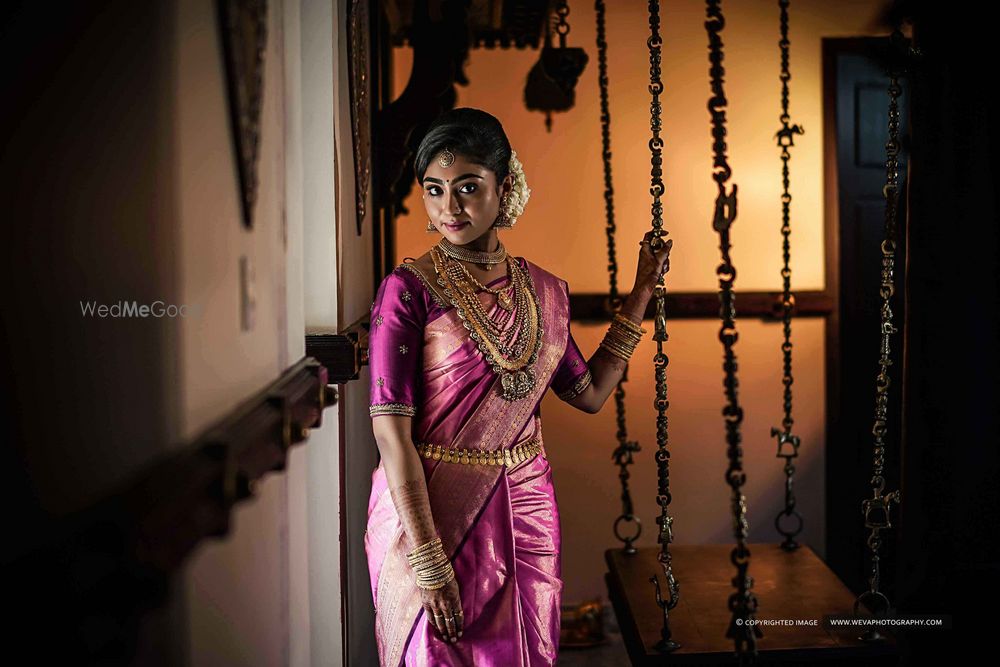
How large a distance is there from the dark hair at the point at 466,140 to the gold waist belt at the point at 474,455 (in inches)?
19.3

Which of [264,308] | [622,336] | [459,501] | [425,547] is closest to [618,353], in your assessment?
[622,336]

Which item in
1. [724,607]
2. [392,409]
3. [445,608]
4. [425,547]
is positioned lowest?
[724,607]

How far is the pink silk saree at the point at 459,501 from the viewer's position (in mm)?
1503

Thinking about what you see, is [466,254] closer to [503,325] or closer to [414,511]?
[503,325]

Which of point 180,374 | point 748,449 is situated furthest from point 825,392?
point 180,374

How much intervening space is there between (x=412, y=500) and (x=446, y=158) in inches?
23.5

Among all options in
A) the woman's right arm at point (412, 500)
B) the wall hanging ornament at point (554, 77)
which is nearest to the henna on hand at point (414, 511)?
the woman's right arm at point (412, 500)

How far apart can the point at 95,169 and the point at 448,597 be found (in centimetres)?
103

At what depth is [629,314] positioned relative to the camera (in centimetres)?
177

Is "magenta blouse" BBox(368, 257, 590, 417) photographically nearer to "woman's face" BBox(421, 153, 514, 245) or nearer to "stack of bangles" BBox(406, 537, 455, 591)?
"woman's face" BBox(421, 153, 514, 245)

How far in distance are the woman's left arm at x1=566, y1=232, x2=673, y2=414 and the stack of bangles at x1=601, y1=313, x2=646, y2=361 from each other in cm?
1

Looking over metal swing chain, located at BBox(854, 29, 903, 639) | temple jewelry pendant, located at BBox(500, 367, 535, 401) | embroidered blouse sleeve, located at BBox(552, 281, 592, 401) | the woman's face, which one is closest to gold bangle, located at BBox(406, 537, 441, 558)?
temple jewelry pendant, located at BBox(500, 367, 535, 401)

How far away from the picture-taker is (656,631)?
175 centimetres

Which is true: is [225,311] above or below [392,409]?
above
